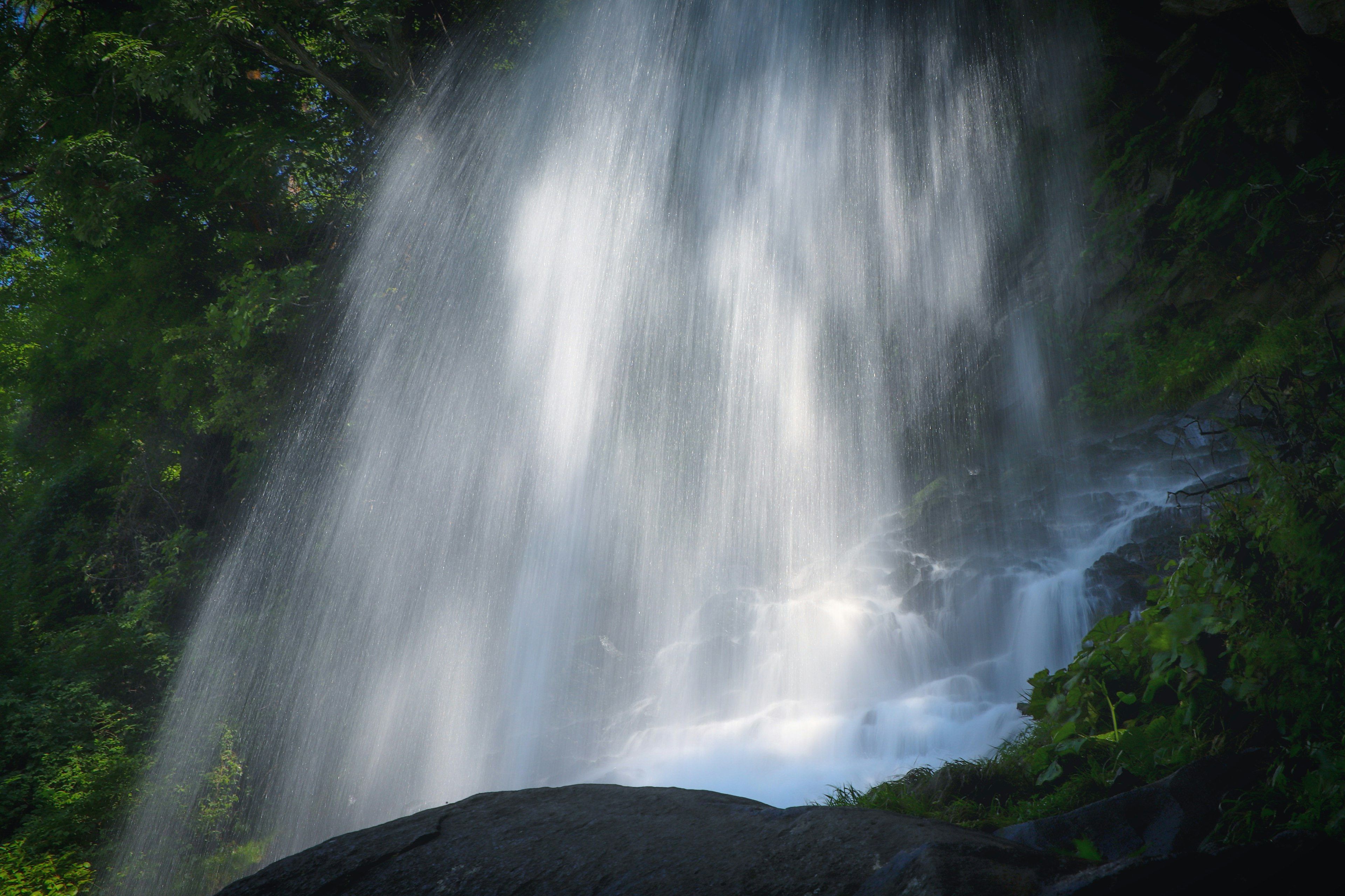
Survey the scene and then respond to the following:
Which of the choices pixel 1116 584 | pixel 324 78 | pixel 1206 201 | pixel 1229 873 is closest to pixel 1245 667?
pixel 1229 873

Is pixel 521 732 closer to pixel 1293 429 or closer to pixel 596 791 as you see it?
pixel 596 791

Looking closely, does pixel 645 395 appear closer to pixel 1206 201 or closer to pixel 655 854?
pixel 1206 201

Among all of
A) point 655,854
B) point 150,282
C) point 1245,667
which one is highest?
point 150,282

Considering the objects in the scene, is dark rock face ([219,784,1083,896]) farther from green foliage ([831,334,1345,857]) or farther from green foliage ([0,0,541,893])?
green foliage ([0,0,541,893])

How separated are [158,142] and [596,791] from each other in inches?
580

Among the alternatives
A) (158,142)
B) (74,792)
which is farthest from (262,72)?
(74,792)

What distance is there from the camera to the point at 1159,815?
2.54 m

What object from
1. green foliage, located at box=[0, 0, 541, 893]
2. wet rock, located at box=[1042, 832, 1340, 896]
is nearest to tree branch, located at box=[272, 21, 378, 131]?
green foliage, located at box=[0, 0, 541, 893]

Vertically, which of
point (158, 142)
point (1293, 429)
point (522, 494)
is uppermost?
point (158, 142)

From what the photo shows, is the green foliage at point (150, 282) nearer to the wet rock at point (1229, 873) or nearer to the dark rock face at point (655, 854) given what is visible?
the dark rock face at point (655, 854)

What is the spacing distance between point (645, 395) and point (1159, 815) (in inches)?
408

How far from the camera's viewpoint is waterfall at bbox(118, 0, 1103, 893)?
35.9 feet

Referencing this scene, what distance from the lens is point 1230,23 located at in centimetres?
698

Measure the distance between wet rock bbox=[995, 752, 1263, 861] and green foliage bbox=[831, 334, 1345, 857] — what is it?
77 millimetres
